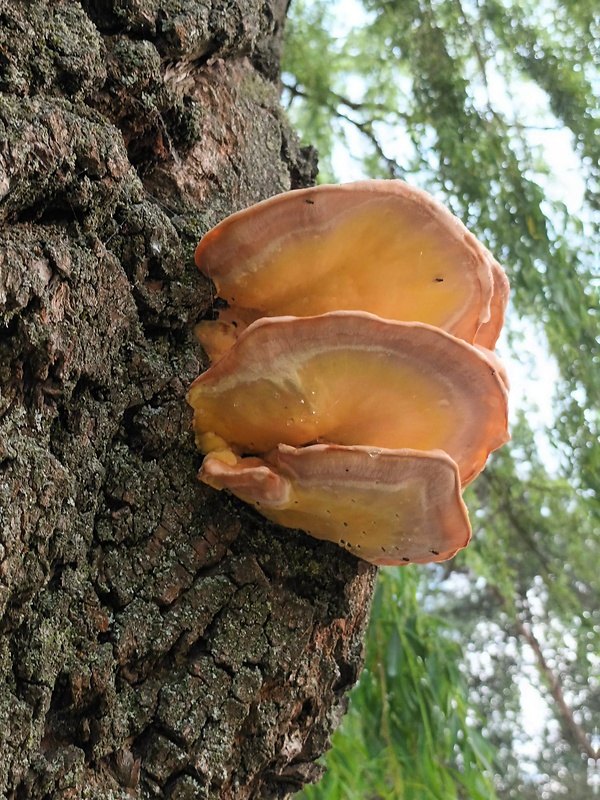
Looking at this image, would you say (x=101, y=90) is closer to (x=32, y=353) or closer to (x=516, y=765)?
(x=32, y=353)

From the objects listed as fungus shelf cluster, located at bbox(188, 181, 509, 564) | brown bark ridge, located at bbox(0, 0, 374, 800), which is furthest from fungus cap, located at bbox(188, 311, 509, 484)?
brown bark ridge, located at bbox(0, 0, 374, 800)

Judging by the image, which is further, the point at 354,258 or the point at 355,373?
the point at 354,258

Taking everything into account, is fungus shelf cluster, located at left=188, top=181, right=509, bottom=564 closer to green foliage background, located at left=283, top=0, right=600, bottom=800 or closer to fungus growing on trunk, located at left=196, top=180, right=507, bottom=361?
fungus growing on trunk, located at left=196, top=180, right=507, bottom=361

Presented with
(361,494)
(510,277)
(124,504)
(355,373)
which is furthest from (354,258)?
(510,277)

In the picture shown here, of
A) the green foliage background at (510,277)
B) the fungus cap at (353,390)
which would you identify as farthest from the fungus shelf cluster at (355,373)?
the green foliage background at (510,277)

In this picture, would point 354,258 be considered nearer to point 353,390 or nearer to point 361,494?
point 353,390

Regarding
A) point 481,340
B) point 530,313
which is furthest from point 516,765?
point 481,340
